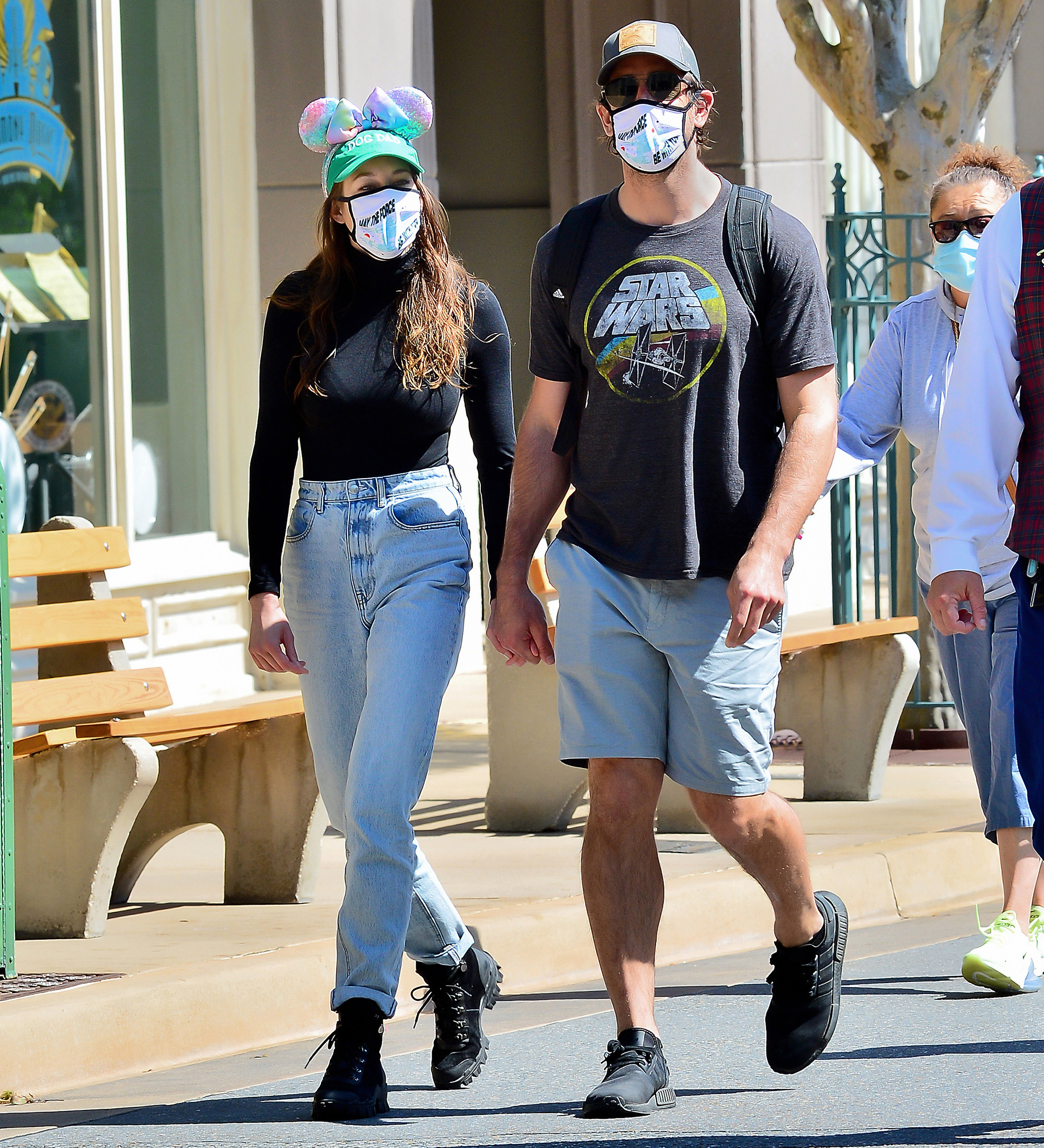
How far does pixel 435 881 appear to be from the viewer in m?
4.64

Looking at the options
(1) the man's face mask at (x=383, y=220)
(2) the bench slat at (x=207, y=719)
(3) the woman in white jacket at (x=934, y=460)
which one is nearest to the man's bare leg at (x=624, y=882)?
(1) the man's face mask at (x=383, y=220)

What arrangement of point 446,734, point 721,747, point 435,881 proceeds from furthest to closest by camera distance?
point 446,734 → point 435,881 → point 721,747

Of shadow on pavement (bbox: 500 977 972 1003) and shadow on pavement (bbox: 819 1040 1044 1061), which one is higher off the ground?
shadow on pavement (bbox: 819 1040 1044 1061)

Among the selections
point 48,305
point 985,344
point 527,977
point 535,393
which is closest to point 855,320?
point 48,305

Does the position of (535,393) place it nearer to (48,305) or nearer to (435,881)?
(435,881)

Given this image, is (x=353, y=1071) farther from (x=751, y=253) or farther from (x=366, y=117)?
(x=366, y=117)

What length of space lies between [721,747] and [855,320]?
5827 mm

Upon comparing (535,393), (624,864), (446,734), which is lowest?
(446,734)

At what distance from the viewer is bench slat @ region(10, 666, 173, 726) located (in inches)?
240

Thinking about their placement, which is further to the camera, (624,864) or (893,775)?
(893,775)

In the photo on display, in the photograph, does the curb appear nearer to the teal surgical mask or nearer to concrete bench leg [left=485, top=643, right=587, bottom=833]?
concrete bench leg [left=485, top=643, right=587, bottom=833]

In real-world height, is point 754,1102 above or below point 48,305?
below

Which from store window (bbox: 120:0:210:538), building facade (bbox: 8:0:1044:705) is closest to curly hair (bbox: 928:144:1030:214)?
building facade (bbox: 8:0:1044:705)

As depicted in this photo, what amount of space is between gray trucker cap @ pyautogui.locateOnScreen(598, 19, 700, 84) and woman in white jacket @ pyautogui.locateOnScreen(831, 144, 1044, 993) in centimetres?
128
